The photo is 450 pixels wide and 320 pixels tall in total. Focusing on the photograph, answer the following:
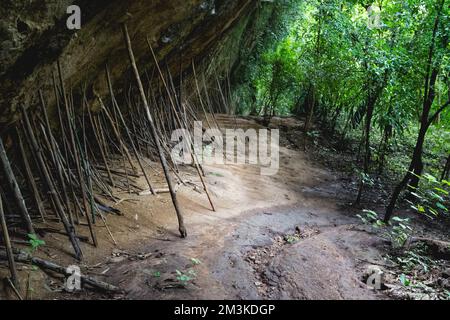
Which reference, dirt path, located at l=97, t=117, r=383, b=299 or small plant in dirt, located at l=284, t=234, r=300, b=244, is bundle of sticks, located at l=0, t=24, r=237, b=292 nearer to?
dirt path, located at l=97, t=117, r=383, b=299

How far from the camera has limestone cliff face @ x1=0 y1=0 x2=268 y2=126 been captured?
3111 mm

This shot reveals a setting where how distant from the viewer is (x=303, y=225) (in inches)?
233

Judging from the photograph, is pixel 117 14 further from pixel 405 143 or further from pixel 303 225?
pixel 405 143

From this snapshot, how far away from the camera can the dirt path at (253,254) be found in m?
3.30

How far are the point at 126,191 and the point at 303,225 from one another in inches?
110
